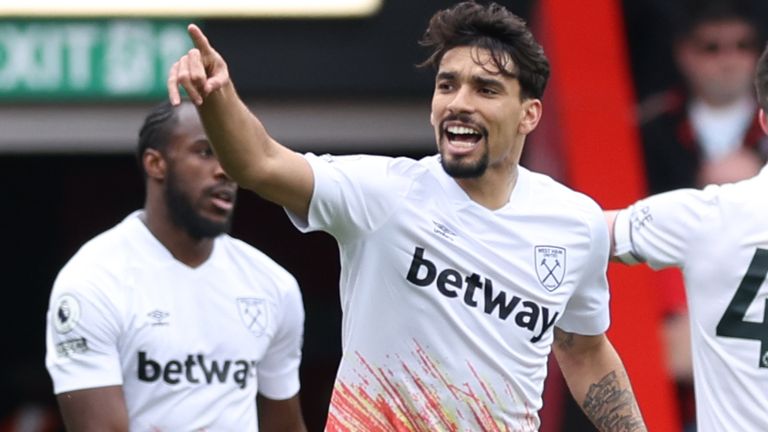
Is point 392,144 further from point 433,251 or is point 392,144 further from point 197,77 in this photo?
point 197,77

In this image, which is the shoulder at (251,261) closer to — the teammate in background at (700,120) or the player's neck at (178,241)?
the player's neck at (178,241)

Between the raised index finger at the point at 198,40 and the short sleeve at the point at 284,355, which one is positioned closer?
the raised index finger at the point at 198,40

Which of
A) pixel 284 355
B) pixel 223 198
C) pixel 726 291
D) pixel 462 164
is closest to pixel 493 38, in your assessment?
pixel 462 164

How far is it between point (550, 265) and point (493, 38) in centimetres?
70

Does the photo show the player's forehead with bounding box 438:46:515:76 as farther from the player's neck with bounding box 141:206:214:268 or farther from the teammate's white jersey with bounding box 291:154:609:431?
the player's neck with bounding box 141:206:214:268

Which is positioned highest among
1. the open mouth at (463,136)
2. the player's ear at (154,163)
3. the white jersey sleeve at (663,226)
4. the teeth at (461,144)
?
the open mouth at (463,136)

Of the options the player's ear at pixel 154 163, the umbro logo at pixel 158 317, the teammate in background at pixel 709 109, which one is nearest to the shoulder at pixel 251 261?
the player's ear at pixel 154 163

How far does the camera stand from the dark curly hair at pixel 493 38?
5.02 m

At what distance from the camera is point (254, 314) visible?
6020 mm

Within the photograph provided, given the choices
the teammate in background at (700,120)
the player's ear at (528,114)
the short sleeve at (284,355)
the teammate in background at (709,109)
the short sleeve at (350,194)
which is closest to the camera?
the short sleeve at (350,194)

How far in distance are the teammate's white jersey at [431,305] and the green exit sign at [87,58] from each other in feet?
15.4

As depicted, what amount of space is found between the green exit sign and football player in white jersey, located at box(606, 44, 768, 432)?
4.77 metres

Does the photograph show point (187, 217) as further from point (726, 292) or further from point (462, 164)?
point (726, 292)

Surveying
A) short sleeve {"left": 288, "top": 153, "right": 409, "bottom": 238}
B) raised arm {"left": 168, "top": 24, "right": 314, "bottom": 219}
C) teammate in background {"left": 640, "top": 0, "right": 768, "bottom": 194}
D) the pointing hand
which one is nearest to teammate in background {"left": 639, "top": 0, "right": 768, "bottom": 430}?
teammate in background {"left": 640, "top": 0, "right": 768, "bottom": 194}
